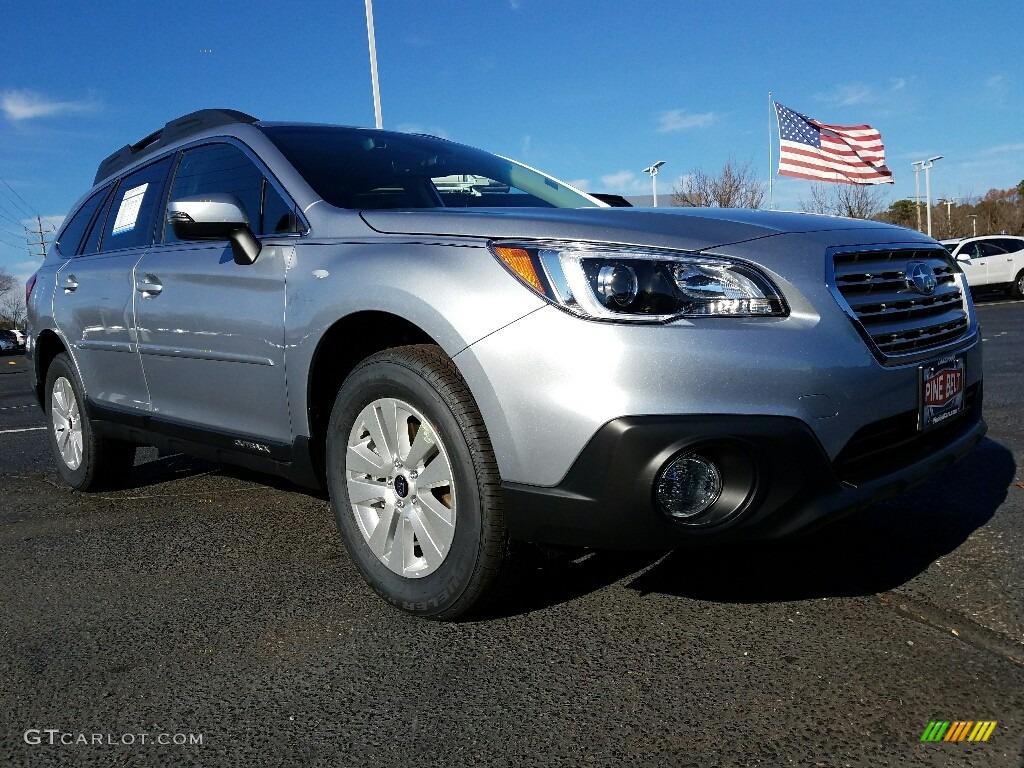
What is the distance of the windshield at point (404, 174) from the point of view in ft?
10.0

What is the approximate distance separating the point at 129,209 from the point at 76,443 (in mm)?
1261

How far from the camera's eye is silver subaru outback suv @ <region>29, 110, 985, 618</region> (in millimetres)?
2098

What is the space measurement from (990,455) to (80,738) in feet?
13.1

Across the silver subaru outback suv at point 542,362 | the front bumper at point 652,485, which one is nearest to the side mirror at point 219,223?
the silver subaru outback suv at point 542,362

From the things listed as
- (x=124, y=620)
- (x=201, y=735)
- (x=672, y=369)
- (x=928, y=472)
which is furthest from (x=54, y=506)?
(x=928, y=472)

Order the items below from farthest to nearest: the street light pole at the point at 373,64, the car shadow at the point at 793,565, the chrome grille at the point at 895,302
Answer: the street light pole at the point at 373,64 < the car shadow at the point at 793,565 < the chrome grille at the point at 895,302

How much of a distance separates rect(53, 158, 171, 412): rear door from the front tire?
1.53 metres

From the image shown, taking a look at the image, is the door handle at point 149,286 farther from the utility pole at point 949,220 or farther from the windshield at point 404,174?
the utility pole at point 949,220

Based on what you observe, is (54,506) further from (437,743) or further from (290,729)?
(437,743)

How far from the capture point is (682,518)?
215 cm

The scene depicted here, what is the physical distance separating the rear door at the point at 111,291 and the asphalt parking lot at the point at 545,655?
2.65 ft

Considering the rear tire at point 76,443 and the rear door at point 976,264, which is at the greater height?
the rear door at point 976,264

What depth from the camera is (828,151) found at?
844 inches

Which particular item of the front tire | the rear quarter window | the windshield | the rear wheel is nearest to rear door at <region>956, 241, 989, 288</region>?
the rear wheel
